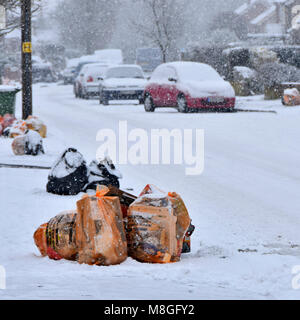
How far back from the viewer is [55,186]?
8594 mm

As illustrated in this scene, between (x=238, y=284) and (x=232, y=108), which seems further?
(x=232, y=108)

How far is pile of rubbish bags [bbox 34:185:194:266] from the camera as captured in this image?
17.7 ft

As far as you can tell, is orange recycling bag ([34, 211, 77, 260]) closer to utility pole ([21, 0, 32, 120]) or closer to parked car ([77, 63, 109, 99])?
utility pole ([21, 0, 32, 120])

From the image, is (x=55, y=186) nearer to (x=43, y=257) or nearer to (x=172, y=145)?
(x=43, y=257)

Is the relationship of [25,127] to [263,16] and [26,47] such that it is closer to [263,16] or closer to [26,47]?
[26,47]

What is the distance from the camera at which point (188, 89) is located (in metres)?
21.0

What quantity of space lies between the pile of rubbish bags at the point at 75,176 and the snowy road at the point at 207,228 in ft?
0.65

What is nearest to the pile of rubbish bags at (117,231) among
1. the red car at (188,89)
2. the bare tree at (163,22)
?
the red car at (188,89)

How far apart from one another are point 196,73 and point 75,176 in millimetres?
13997

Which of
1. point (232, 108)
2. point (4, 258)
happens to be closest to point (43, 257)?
point (4, 258)

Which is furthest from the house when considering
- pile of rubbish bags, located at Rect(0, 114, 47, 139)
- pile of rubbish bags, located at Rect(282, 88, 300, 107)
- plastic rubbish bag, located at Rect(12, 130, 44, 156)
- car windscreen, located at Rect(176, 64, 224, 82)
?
plastic rubbish bag, located at Rect(12, 130, 44, 156)

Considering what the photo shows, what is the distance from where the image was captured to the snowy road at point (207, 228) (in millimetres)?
4855

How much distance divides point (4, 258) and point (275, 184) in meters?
4.41

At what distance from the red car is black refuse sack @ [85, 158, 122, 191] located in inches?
489
